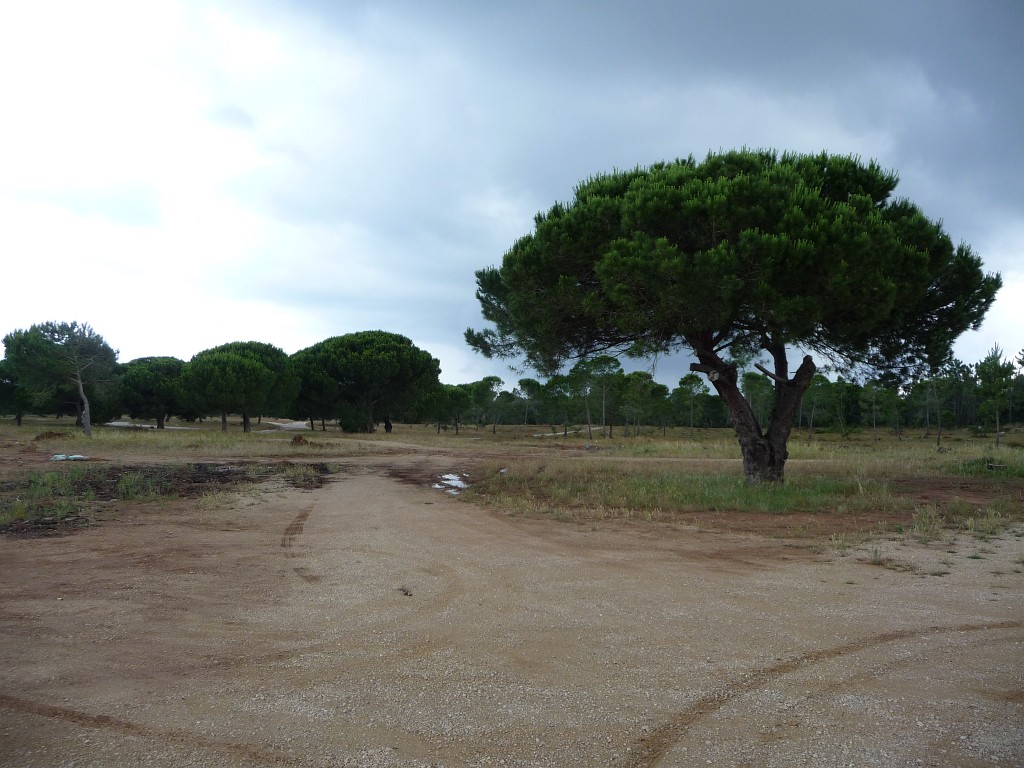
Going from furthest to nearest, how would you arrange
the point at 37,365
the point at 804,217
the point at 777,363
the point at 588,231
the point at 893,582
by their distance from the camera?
the point at 37,365
the point at 777,363
the point at 588,231
the point at 804,217
the point at 893,582

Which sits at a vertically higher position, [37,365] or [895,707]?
[37,365]

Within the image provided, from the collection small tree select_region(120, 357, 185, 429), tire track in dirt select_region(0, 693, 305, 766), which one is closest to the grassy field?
tire track in dirt select_region(0, 693, 305, 766)

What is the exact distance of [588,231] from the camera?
1489 cm

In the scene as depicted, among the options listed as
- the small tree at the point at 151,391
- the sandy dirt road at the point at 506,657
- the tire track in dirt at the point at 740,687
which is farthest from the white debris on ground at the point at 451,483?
the small tree at the point at 151,391

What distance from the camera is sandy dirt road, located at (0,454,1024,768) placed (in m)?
3.13

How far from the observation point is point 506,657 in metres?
4.34

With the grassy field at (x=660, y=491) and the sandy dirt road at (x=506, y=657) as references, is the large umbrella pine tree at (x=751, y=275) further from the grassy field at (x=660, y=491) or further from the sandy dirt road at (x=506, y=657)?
the sandy dirt road at (x=506, y=657)

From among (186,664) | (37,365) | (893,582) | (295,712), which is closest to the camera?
(295,712)

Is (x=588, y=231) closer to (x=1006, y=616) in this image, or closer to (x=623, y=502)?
(x=623, y=502)

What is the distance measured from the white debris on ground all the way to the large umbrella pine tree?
190 inches

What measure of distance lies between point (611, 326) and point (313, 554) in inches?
418

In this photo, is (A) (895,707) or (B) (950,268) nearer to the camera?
(A) (895,707)

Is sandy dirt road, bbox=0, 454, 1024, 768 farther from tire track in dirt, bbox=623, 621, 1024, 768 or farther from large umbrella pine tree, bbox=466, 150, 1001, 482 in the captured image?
large umbrella pine tree, bbox=466, 150, 1001, 482

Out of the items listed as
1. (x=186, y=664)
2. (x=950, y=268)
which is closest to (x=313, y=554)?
(x=186, y=664)
